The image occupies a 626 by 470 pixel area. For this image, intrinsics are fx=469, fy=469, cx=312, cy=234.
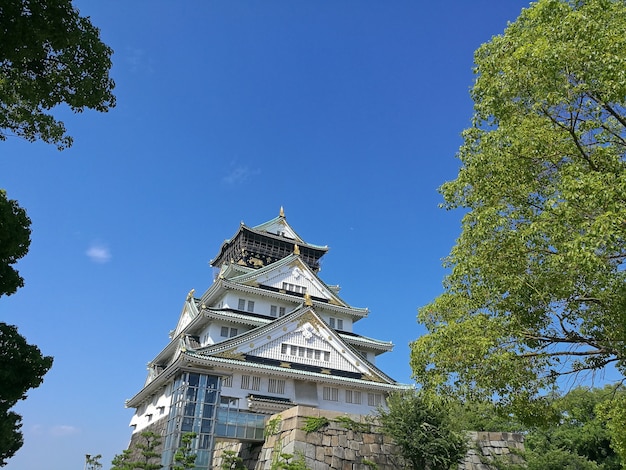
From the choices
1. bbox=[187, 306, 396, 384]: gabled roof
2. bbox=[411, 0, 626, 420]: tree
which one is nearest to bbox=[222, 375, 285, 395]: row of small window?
bbox=[187, 306, 396, 384]: gabled roof

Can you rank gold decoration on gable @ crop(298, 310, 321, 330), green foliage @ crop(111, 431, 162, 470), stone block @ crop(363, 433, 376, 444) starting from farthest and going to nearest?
gold decoration on gable @ crop(298, 310, 321, 330) → stone block @ crop(363, 433, 376, 444) → green foliage @ crop(111, 431, 162, 470)

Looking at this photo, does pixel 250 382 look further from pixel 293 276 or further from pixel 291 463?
pixel 293 276

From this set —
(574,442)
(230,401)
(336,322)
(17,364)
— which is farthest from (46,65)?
(574,442)

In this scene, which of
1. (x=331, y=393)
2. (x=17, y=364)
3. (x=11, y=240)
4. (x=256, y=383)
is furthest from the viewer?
(x=331, y=393)

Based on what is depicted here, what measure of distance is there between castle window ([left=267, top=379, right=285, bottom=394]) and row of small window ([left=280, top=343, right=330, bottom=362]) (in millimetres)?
1648

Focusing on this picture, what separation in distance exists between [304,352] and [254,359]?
3121 millimetres

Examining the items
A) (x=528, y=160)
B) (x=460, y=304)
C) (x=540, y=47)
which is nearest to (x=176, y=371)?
(x=460, y=304)

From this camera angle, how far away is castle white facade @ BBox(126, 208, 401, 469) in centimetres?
1995

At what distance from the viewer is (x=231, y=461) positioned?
1850 centimetres

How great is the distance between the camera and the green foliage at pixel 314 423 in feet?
56.6

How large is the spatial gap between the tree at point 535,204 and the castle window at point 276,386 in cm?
1412

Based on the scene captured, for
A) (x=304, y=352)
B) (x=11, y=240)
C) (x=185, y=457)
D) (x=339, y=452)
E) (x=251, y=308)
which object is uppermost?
(x=251, y=308)

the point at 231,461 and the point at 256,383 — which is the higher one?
the point at 256,383

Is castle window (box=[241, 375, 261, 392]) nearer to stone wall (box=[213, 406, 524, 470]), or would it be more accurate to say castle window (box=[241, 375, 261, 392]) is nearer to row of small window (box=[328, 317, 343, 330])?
stone wall (box=[213, 406, 524, 470])
